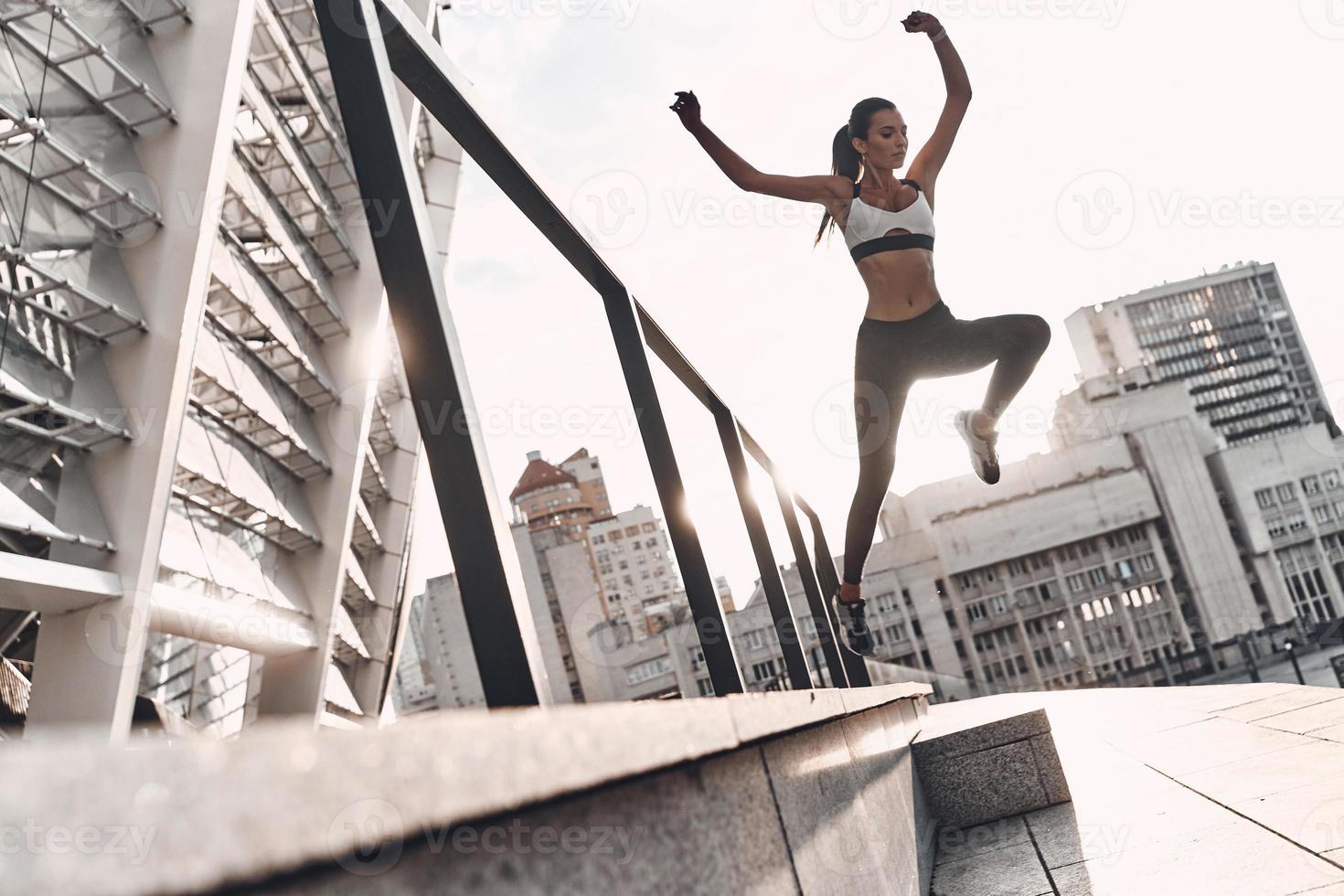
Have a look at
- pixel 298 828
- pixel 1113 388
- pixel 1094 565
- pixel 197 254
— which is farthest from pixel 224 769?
pixel 1113 388

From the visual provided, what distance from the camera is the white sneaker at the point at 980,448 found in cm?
352

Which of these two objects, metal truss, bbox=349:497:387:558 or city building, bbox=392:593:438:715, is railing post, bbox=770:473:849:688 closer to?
metal truss, bbox=349:497:387:558

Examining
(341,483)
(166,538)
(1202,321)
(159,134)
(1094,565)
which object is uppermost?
(1202,321)

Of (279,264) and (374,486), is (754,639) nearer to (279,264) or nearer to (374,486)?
(374,486)

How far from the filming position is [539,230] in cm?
258

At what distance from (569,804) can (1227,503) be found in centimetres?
11057

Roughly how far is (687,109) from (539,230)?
116 cm

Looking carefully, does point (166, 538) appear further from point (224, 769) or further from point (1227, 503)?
point (1227, 503)

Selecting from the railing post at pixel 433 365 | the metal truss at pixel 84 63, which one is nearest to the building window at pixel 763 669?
the metal truss at pixel 84 63

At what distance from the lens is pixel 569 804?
2.84 feet

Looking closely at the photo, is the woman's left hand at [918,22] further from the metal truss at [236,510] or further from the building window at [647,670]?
the building window at [647,670]
